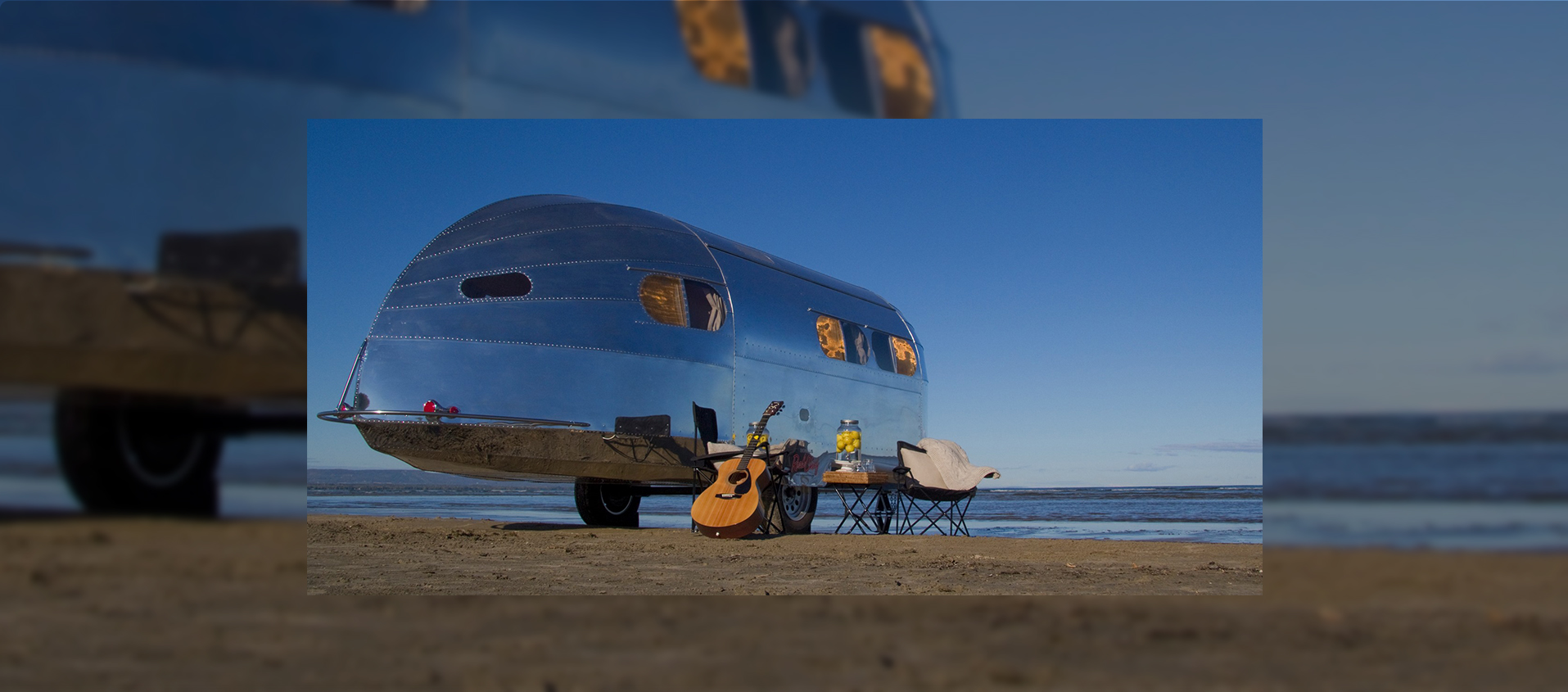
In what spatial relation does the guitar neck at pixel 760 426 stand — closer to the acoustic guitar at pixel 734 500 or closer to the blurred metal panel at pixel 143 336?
the acoustic guitar at pixel 734 500

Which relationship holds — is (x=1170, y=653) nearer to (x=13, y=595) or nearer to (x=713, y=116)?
(x=713, y=116)

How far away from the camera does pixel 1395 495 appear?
400cm

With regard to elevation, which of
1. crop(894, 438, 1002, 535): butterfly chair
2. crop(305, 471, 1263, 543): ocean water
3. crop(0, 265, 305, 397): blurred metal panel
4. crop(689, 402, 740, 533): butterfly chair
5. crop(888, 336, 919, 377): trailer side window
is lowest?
crop(305, 471, 1263, 543): ocean water

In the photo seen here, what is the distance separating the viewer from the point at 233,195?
362 centimetres

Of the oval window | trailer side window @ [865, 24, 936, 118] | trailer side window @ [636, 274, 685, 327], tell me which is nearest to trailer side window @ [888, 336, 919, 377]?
trailer side window @ [636, 274, 685, 327]

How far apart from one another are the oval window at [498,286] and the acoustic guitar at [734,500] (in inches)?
81.1

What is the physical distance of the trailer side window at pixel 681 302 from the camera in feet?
27.0

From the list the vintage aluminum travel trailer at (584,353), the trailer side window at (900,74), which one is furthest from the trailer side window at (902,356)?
the trailer side window at (900,74)

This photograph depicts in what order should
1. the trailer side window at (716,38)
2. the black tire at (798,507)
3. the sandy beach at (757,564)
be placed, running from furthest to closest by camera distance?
Result: the black tire at (798,507)
the sandy beach at (757,564)
the trailer side window at (716,38)

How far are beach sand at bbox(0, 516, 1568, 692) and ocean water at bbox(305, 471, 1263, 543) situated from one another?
569 cm

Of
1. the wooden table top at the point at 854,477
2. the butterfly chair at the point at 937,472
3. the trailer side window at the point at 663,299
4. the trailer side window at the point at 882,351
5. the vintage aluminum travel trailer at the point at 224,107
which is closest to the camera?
the vintage aluminum travel trailer at the point at 224,107

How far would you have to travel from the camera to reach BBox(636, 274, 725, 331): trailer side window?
8.23 meters

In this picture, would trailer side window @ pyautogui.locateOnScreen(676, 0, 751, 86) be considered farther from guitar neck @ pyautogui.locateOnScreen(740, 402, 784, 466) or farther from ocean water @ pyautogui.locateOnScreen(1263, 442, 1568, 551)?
guitar neck @ pyautogui.locateOnScreen(740, 402, 784, 466)

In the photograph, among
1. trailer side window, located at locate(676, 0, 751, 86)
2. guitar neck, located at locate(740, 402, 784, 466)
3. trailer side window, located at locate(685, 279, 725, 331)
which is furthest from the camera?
trailer side window, located at locate(685, 279, 725, 331)
